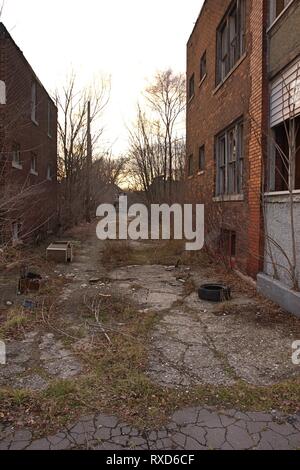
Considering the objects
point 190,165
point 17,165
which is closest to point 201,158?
point 190,165

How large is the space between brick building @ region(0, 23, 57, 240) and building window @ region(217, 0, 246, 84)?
6.30 meters

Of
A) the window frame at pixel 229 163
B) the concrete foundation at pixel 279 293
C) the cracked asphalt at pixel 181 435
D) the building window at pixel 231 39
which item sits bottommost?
the cracked asphalt at pixel 181 435

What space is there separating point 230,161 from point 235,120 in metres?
1.17

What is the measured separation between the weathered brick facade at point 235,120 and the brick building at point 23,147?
513 cm

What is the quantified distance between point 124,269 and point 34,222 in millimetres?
6469

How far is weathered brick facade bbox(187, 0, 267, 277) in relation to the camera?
7.63 m

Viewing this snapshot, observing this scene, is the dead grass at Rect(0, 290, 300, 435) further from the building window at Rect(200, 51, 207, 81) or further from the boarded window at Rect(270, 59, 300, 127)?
the building window at Rect(200, 51, 207, 81)

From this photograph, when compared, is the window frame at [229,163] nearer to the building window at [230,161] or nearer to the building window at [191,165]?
the building window at [230,161]

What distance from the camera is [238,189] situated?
Result: 9.60 m

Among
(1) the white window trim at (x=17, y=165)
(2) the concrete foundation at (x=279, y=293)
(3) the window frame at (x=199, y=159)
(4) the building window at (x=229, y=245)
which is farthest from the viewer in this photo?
(3) the window frame at (x=199, y=159)

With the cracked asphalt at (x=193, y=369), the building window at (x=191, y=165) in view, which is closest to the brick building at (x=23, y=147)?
the cracked asphalt at (x=193, y=369)

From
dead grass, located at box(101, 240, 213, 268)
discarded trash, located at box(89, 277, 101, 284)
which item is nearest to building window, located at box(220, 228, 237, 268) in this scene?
dead grass, located at box(101, 240, 213, 268)

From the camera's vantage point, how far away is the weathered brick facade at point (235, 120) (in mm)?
7633
